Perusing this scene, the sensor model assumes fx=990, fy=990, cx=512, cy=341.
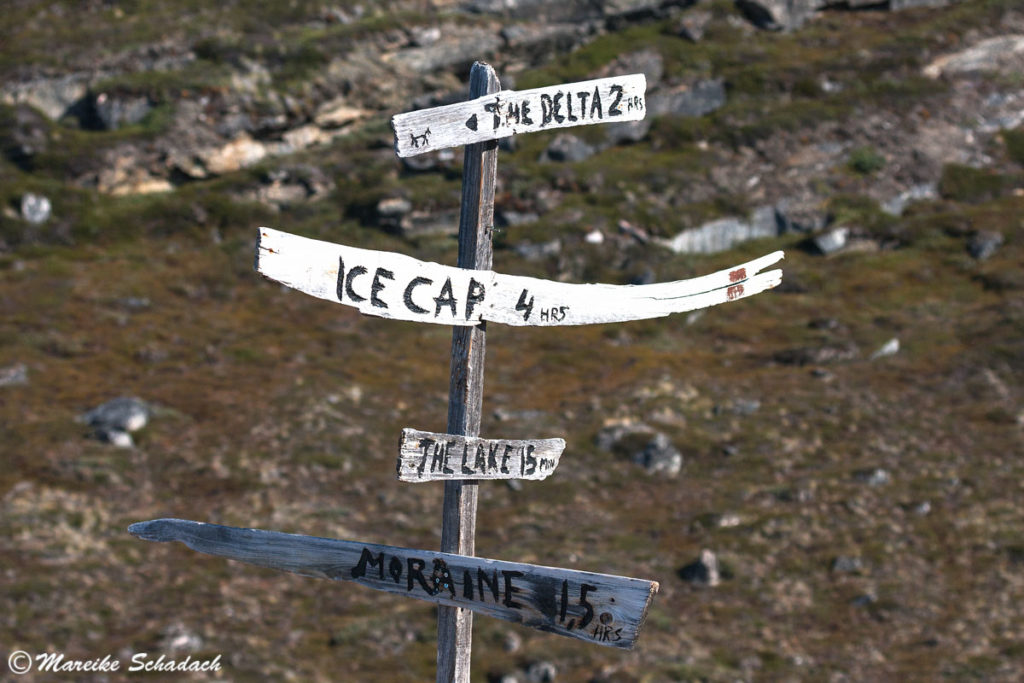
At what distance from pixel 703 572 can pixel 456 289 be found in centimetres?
1309

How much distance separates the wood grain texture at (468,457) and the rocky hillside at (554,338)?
9464mm

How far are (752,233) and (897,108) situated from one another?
10.6 meters

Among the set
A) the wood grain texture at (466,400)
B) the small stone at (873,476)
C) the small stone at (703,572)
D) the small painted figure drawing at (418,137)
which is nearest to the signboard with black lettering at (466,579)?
the wood grain texture at (466,400)

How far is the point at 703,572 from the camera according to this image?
1709cm

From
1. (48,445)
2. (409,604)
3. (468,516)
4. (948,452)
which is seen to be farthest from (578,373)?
(468,516)

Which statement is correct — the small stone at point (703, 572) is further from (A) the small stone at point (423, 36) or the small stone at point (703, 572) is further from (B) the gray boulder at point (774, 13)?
(B) the gray boulder at point (774, 13)

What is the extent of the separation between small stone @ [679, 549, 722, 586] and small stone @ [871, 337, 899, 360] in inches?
434

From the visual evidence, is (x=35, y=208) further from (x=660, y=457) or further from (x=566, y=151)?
(x=660, y=457)

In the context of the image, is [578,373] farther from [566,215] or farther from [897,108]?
[897,108]

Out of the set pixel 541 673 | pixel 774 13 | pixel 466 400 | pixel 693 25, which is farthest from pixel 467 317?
pixel 774 13

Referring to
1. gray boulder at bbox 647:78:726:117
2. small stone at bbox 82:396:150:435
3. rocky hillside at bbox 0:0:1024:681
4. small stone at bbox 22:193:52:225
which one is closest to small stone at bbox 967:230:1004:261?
rocky hillside at bbox 0:0:1024:681

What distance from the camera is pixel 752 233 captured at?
34531mm

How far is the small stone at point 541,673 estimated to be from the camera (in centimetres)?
1402

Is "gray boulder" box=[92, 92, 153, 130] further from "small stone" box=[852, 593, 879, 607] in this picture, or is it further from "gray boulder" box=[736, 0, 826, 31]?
"small stone" box=[852, 593, 879, 607]
